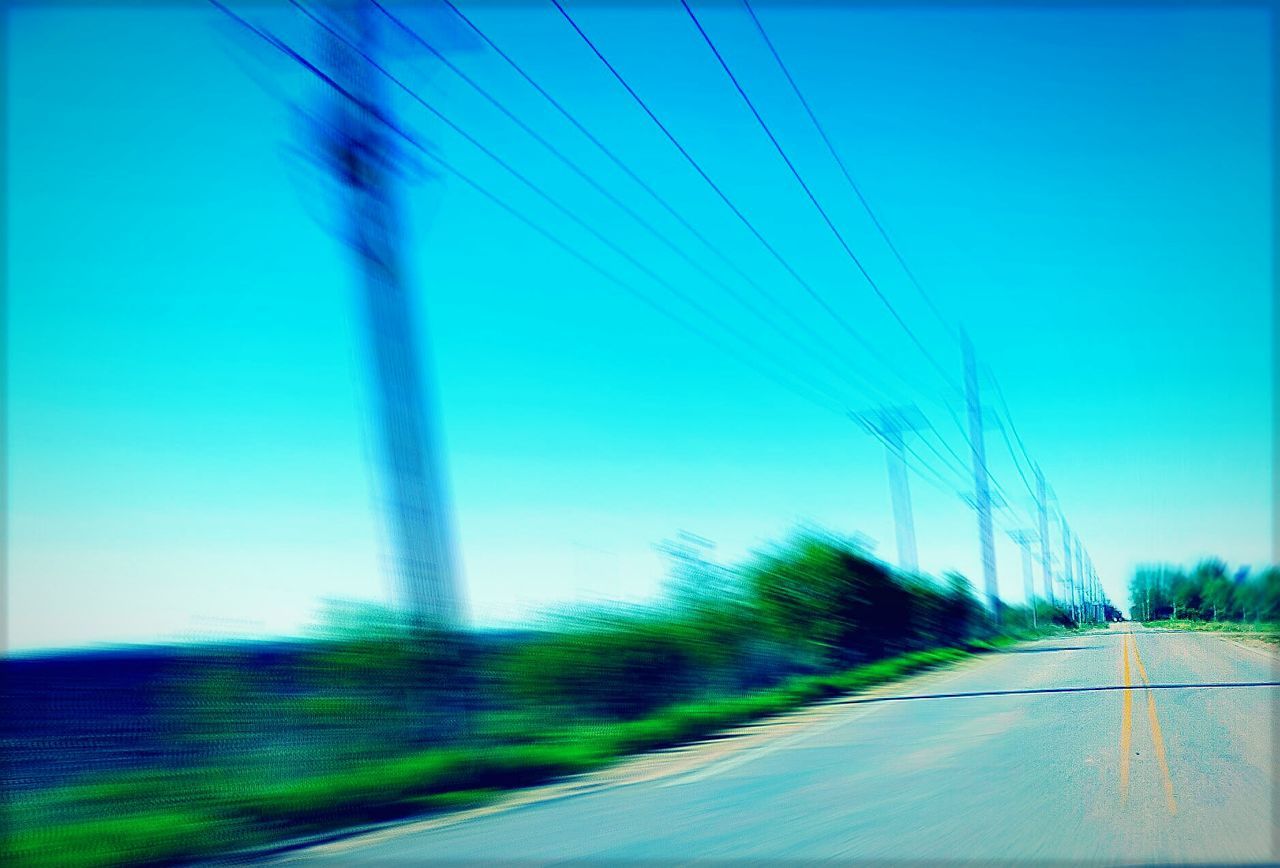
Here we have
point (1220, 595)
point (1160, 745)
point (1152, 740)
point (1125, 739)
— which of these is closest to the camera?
point (1160, 745)

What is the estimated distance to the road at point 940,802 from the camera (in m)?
6.67

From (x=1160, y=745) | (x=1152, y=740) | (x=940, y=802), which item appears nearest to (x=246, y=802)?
(x=940, y=802)

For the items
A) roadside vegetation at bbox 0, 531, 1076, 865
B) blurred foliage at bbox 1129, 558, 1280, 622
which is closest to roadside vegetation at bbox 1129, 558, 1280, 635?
blurred foliage at bbox 1129, 558, 1280, 622

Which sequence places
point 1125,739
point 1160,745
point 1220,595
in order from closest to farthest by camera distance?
1. point 1160,745
2. point 1125,739
3. point 1220,595

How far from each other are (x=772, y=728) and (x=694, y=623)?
4.16m

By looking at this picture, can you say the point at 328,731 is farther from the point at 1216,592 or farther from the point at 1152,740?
the point at 1216,592

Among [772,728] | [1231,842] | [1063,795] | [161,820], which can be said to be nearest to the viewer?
[1231,842]

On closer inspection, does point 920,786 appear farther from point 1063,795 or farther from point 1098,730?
point 1098,730

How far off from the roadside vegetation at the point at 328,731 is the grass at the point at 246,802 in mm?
16

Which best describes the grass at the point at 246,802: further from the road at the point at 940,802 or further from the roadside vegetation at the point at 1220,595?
the roadside vegetation at the point at 1220,595

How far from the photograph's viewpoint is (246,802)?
849 centimetres

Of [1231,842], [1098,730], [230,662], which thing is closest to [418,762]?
[230,662]

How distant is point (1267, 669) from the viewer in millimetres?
24188

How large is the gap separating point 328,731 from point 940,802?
6.15 m
